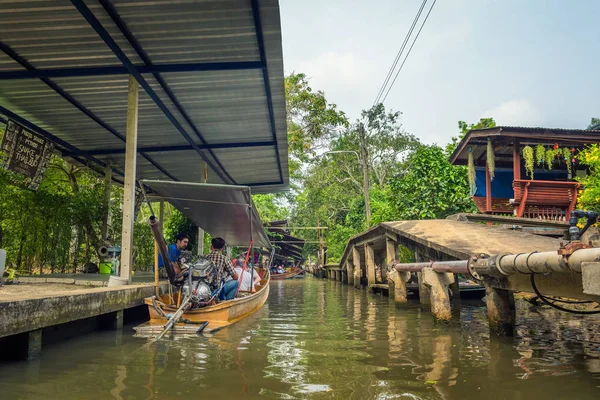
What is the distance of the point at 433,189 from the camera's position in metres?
14.6

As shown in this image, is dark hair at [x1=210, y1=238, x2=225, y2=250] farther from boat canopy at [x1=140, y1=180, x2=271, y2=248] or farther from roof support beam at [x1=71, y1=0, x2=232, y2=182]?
roof support beam at [x1=71, y1=0, x2=232, y2=182]

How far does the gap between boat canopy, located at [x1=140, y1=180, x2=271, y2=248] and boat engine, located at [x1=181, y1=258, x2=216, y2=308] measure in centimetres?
134

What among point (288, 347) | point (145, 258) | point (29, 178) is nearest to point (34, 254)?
point (29, 178)

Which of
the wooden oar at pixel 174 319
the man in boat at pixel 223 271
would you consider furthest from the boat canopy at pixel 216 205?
the wooden oar at pixel 174 319

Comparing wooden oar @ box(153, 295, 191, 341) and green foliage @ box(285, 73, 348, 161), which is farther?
green foliage @ box(285, 73, 348, 161)

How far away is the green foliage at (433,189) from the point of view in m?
14.6

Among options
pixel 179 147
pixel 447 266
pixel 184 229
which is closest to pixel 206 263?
pixel 447 266

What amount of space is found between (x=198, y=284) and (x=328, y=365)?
3.06m

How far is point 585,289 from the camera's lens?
123 inches

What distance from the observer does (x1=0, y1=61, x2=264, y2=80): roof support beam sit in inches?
279

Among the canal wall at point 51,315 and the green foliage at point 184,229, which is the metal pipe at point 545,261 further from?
the green foliage at point 184,229

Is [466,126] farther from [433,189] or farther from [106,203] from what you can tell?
[106,203]

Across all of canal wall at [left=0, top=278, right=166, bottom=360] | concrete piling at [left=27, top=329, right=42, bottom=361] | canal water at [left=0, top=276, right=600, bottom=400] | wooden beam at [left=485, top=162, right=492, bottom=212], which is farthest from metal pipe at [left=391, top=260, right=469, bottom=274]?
wooden beam at [left=485, top=162, right=492, bottom=212]

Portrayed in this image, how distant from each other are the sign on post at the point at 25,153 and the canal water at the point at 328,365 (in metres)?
4.44
